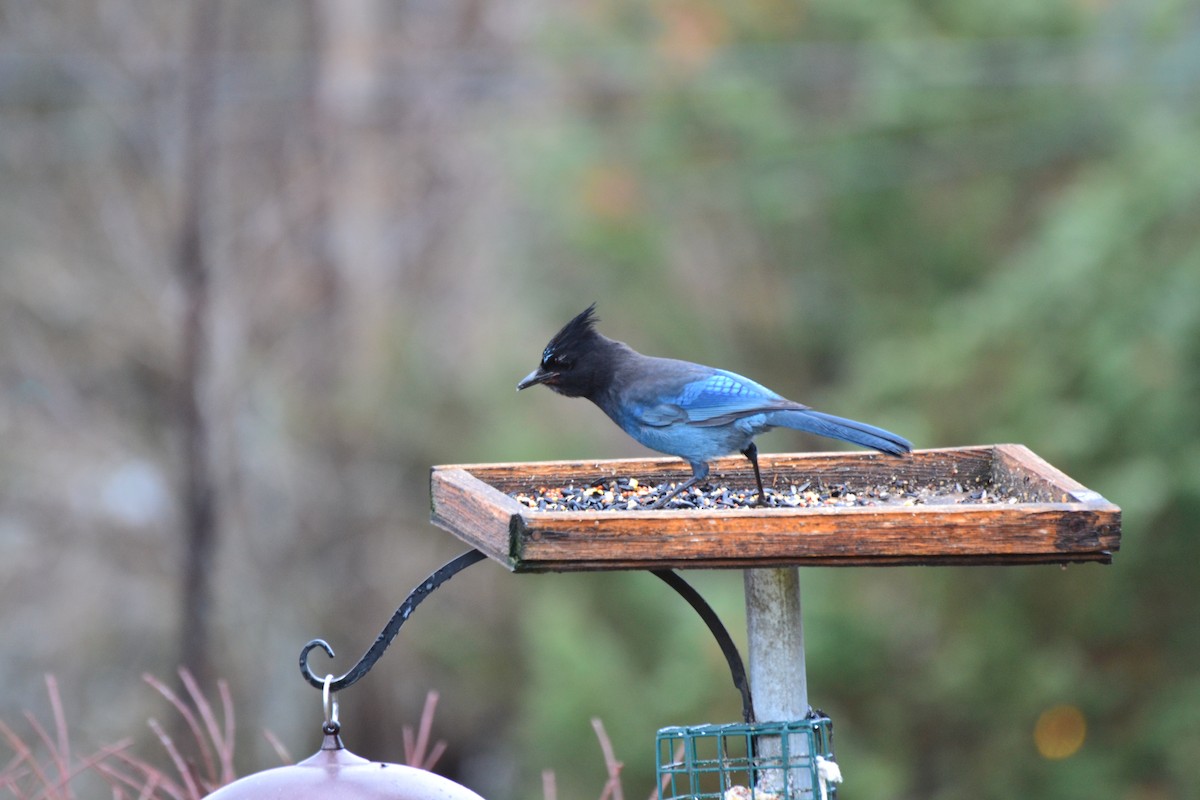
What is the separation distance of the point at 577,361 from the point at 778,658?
1.07 m

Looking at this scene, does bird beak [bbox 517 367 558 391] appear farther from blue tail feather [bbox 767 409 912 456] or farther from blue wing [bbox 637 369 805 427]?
blue tail feather [bbox 767 409 912 456]

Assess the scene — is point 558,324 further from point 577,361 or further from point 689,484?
point 689,484

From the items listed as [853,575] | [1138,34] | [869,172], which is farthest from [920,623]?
[1138,34]

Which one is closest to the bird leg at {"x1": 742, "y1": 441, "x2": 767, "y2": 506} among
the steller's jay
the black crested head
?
the steller's jay

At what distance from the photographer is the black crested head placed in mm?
3697

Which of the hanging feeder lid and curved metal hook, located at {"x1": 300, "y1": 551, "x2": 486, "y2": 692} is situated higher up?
curved metal hook, located at {"x1": 300, "y1": 551, "x2": 486, "y2": 692}

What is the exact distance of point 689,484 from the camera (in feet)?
11.2

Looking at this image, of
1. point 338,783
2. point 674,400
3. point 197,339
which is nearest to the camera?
point 338,783

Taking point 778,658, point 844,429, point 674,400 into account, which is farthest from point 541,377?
point 778,658

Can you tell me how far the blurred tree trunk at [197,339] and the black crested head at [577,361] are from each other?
608 cm

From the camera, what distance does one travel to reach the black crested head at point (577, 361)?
370 centimetres

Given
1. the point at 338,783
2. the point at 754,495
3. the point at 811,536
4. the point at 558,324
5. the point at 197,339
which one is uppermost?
the point at 558,324

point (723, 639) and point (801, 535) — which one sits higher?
point (801, 535)

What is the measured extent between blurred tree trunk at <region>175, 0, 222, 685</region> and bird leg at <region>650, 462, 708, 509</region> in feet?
21.1
